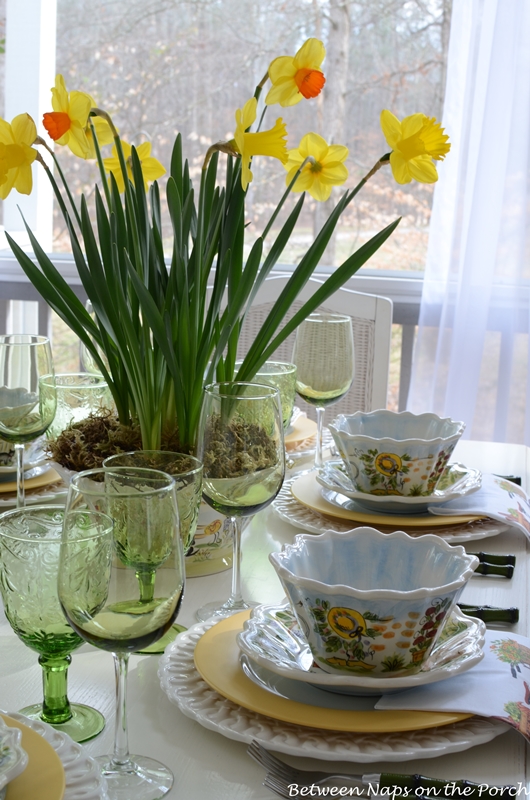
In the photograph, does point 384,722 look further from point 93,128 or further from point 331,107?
point 331,107

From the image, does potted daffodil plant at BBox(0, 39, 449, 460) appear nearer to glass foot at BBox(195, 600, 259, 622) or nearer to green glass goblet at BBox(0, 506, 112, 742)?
glass foot at BBox(195, 600, 259, 622)

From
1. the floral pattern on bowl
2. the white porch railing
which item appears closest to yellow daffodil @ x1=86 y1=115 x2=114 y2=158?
the floral pattern on bowl

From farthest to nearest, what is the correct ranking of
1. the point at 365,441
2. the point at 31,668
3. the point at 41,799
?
the point at 365,441, the point at 31,668, the point at 41,799

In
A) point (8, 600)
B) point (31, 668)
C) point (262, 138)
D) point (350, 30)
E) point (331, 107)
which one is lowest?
point (31, 668)

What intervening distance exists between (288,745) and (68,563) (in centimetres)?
21

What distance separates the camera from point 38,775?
21.7 inches

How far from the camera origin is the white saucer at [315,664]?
0.66 m

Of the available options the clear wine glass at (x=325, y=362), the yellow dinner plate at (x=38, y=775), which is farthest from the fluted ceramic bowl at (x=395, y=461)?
the yellow dinner plate at (x=38, y=775)

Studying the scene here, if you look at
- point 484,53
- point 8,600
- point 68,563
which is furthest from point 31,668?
point 484,53

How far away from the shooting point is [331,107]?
2920mm

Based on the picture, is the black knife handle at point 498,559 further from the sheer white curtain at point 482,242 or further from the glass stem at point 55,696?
the sheer white curtain at point 482,242

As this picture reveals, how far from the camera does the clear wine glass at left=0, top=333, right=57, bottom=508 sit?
1.01 metres

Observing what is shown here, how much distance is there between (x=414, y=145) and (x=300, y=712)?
573 millimetres

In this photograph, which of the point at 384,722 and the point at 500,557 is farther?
the point at 500,557
